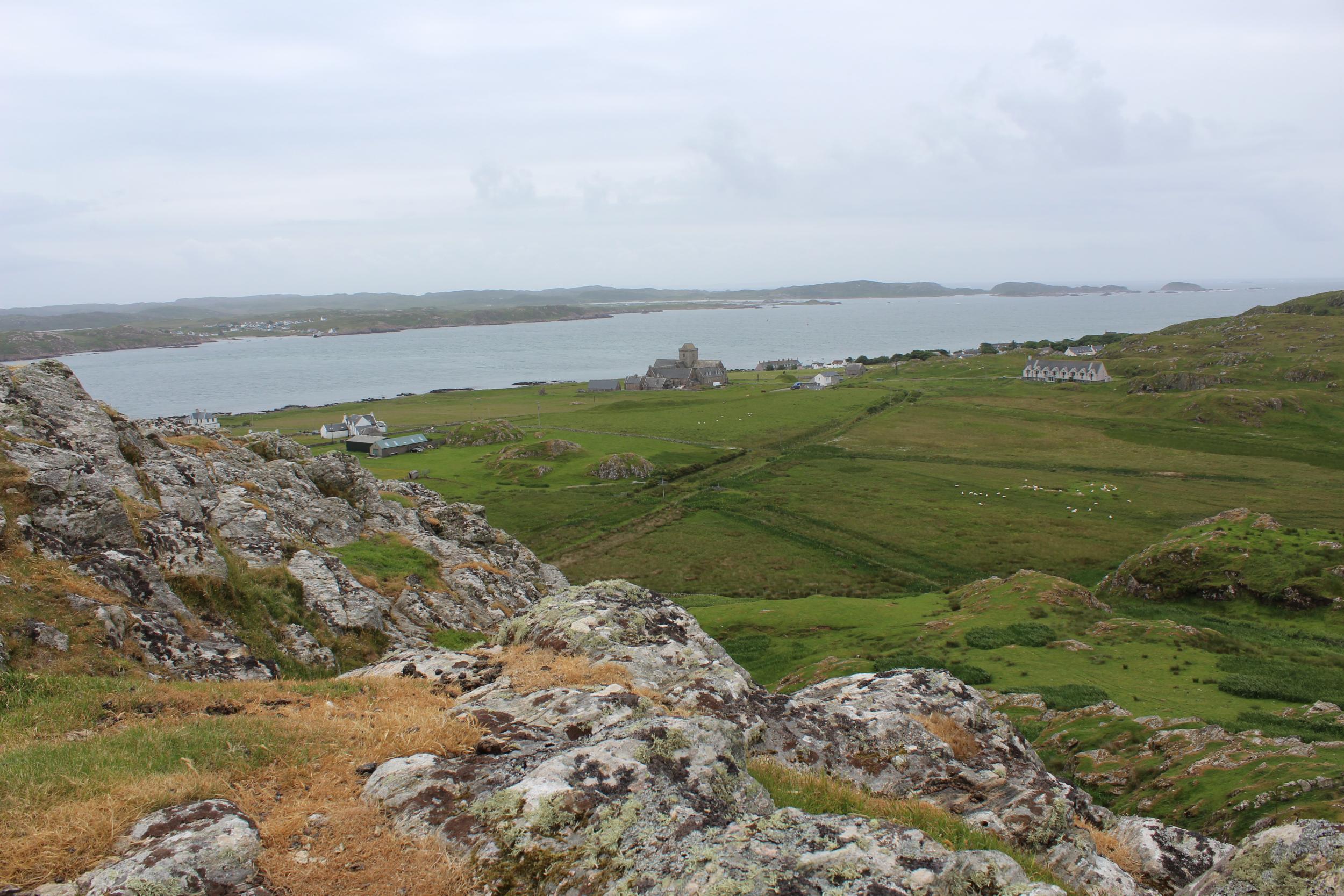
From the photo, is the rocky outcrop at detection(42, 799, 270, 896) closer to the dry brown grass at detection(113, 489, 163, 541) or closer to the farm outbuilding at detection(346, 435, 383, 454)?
the dry brown grass at detection(113, 489, 163, 541)

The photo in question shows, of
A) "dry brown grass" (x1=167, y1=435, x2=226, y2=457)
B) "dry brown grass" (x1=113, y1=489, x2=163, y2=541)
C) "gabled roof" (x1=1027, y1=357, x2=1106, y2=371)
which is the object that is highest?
"gabled roof" (x1=1027, y1=357, x2=1106, y2=371)

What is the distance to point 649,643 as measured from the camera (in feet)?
43.1

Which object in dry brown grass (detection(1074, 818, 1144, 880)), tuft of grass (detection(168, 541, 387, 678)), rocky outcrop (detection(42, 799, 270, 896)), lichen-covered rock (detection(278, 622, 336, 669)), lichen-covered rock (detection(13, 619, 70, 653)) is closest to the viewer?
rocky outcrop (detection(42, 799, 270, 896))

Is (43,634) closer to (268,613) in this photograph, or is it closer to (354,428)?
(268,613)

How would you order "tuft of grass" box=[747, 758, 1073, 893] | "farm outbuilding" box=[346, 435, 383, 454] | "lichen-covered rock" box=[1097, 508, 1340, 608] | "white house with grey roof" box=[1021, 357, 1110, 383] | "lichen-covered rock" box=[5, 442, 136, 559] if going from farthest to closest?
"white house with grey roof" box=[1021, 357, 1110, 383]
"farm outbuilding" box=[346, 435, 383, 454]
"lichen-covered rock" box=[1097, 508, 1340, 608]
"lichen-covered rock" box=[5, 442, 136, 559]
"tuft of grass" box=[747, 758, 1073, 893]

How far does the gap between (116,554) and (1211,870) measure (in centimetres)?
1879

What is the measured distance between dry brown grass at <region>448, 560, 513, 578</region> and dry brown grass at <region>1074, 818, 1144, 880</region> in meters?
21.0

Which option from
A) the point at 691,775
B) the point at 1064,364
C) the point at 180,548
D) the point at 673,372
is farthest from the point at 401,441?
the point at 1064,364

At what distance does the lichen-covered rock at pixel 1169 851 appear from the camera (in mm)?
9258

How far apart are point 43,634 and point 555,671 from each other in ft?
28.1

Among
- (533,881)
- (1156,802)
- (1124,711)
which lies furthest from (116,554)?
(1124,711)

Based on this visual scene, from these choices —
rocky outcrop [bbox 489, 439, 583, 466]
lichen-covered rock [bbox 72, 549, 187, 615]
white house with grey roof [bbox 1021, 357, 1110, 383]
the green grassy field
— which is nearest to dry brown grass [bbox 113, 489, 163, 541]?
lichen-covered rock [bbox 72, 549, 187, 615]

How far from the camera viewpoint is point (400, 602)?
70.2ft

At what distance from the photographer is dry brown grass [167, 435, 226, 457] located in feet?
84.5
